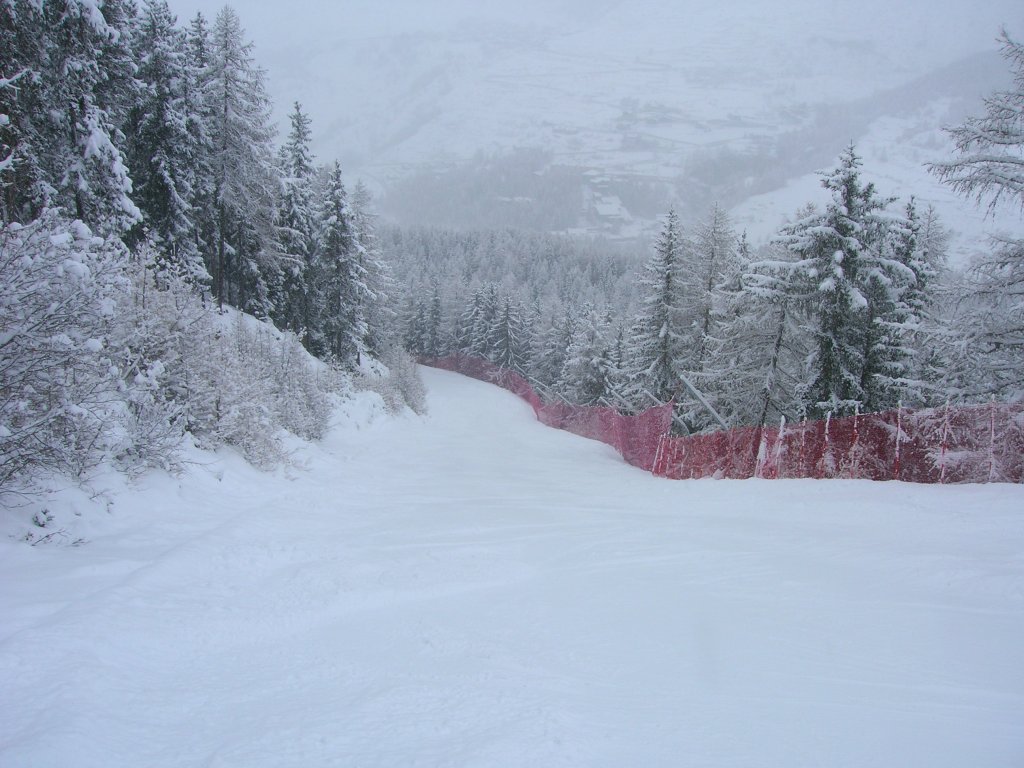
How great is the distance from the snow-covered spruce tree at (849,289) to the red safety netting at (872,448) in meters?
3.54

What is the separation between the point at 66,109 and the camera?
15258 millimetres

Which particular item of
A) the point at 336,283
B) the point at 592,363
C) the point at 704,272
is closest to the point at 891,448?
the point at 704,272

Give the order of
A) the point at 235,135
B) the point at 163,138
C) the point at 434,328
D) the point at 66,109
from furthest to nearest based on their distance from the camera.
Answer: the point at 434,328, the point at 235,135, the point at 163,138, the point at 66,109

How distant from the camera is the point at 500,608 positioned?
4547mm

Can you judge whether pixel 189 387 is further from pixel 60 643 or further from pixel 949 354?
pixel 949 354

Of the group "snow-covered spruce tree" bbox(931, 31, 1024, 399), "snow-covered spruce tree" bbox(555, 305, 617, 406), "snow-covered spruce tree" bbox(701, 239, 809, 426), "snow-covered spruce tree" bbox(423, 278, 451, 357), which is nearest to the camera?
"snow-covered spruce tree" bbox(931, 31, 1024, 399)

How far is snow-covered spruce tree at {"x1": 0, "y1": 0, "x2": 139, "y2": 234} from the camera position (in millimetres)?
13359

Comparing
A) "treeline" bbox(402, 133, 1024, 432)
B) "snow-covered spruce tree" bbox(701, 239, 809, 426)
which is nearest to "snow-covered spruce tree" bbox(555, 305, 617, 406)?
"treeline" bbox(402, 133, 1024, 432)

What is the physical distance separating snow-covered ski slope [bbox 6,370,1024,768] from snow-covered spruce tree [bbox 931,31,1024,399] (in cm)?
603

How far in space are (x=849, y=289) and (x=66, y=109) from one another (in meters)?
22.2

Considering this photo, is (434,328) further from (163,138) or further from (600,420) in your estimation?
(163,138)

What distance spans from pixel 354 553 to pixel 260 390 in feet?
19.6

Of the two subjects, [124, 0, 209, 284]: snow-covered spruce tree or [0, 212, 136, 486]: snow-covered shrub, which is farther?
[124, 0, 209, 284]: snow-covered spruce tree

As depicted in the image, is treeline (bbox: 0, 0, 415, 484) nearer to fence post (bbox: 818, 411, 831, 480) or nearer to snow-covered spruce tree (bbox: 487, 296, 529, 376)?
fence post (bbox: 818, 411, 831, 480)
